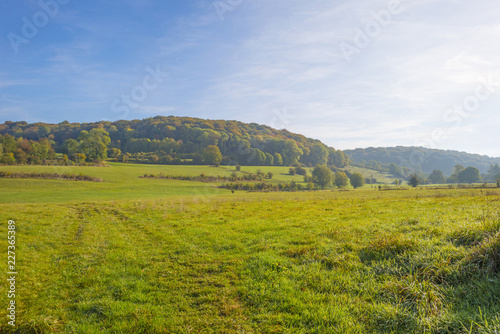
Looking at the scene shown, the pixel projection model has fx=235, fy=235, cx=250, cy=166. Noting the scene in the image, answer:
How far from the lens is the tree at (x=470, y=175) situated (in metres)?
135

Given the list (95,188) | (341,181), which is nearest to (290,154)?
(341,181)

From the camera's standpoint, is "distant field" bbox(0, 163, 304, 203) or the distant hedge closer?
"distant field" bbox(0, 163, 304, 203)

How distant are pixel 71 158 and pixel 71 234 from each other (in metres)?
106

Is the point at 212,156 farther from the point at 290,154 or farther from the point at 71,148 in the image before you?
the point at 71,148

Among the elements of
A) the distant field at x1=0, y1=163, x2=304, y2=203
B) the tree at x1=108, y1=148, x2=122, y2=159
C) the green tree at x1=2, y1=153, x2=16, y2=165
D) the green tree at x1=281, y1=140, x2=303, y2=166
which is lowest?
the distant field at x1=0, y1=163, x2=304, y2=203

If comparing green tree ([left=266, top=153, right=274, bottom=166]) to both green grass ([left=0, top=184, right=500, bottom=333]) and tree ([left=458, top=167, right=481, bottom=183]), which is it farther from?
green grass ([left=0, top=184, right=500, bottom=333])

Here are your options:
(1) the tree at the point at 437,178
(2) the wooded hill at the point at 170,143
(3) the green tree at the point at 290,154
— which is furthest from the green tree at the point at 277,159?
(1) the tree at the point at 437,178

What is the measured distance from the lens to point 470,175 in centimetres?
13512

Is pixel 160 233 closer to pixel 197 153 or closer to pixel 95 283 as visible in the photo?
pixel 95 283

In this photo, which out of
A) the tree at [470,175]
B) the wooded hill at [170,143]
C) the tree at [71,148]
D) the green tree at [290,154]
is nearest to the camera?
the tree at [71,148]

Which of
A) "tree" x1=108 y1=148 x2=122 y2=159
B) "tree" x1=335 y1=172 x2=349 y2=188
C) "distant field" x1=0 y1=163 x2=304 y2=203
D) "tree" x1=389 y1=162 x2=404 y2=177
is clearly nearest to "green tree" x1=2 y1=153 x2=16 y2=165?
"distant field" x1=0 y1=163 x2=304 y2=203

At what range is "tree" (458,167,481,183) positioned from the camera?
13462cm

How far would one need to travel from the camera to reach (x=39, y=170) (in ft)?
225

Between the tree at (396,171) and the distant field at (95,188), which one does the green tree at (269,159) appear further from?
the tree at (396,171)
